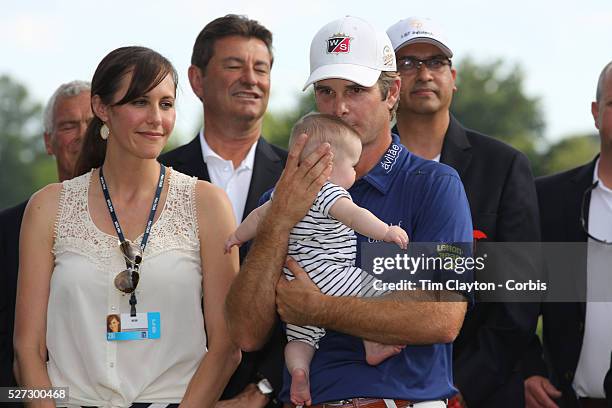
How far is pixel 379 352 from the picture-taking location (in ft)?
15.0

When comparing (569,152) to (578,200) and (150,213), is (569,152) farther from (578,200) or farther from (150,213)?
(150,213)

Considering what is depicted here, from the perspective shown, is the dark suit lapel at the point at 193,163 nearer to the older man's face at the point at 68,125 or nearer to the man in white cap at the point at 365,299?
the older man's face at the point at 68,125

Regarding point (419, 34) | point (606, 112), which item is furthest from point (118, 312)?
point (606, 112)

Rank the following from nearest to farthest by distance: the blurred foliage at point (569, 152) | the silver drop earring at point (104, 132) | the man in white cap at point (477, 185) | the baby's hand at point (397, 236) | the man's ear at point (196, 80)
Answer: the baby's hand at point (397, 236) < the silver drop earring at point (104, 132) < the man in white cap at point (477, 185) < the man's ear at point (196, 80) < the blurred foliage at point (569, 152)

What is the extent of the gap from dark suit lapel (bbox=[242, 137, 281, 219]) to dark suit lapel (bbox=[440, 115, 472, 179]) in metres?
1.23

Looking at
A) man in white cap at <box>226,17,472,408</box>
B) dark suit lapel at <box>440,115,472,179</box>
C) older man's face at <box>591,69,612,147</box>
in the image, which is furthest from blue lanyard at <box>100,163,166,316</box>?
older man's face at <box>591,69,612,147</box>

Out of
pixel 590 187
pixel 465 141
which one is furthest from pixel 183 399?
pixel 590 187

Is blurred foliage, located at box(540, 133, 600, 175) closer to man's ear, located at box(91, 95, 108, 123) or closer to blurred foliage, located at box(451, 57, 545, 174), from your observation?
blurred foliage, located at box(451, 57, 545, 174)

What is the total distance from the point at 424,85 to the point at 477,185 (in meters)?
0.79

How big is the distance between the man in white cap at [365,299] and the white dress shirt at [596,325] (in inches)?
79.5

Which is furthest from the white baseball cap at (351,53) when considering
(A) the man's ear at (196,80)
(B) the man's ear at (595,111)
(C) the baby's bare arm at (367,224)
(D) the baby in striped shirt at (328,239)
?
(A) the man's ear at (196,80)

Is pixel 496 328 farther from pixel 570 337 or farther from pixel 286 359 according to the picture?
pixel 286 359

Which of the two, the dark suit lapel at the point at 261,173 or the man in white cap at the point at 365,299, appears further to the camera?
the dark suit lapel at the point at 261,173

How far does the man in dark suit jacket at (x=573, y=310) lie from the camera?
6.52 meters
